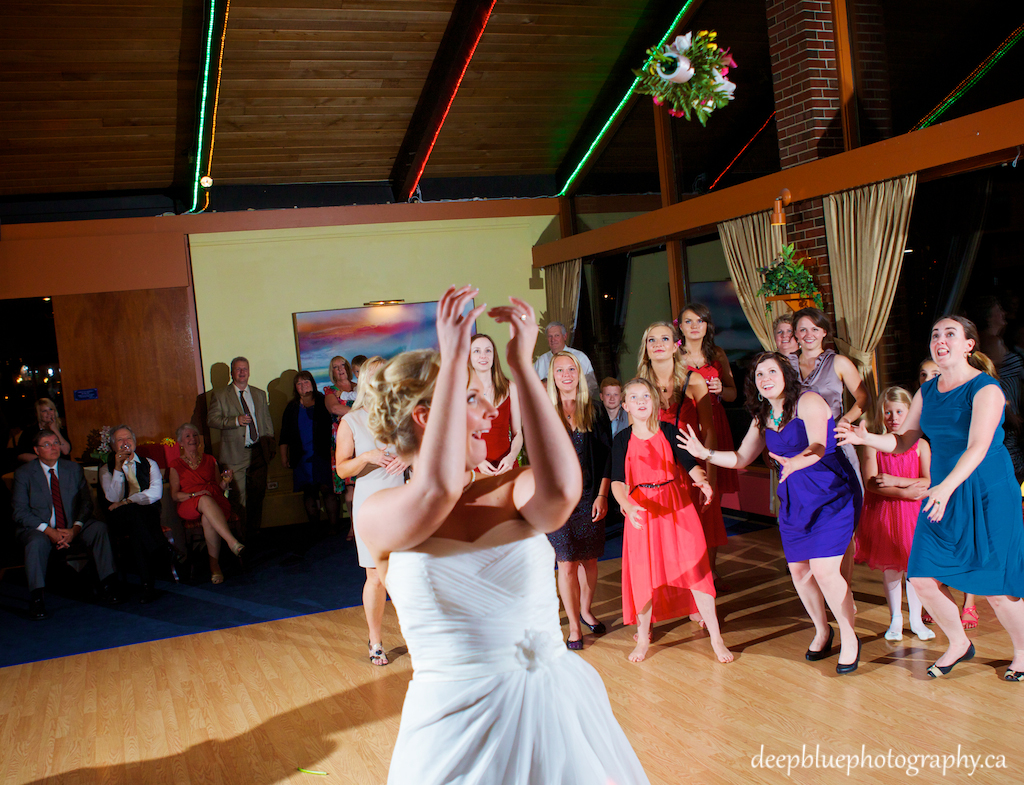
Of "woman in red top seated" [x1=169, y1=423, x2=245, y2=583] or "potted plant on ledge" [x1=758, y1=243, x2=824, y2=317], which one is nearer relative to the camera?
"potted plant on ledge" [x1=758, y1=243, x2=824, y2=317]

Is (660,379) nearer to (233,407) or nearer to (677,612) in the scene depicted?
(677,612)

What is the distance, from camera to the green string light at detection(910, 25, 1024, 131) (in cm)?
486

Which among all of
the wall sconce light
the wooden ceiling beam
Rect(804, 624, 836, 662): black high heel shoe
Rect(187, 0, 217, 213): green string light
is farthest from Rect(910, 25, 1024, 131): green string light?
Rect(187, 0, 217, 213): green string light

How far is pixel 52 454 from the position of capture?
6.13 meters

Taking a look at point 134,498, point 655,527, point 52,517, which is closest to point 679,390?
point 655,527

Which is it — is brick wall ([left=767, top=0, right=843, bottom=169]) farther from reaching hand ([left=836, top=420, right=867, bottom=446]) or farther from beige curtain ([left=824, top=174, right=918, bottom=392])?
reaching hand ([left=836, top=420, right=867, bottom=446])

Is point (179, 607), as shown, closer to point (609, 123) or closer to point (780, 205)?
point (780, 205)

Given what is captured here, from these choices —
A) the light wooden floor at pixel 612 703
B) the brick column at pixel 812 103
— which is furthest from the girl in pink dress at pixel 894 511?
the brick column at pixel 812 103

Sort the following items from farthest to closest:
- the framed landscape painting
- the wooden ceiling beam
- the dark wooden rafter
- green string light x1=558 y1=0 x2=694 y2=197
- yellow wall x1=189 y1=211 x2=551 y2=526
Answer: the framed landscape painting
yellow wall x1=189 y1=211 x2=551 y2=526
green string light x1=558 y1=0 x2=694 y2=197
the dark wooden rafter
the wooden ceiling beam

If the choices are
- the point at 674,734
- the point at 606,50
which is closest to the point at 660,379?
the point at 674,734

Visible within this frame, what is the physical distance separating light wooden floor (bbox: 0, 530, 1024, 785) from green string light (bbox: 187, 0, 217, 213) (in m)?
4.61

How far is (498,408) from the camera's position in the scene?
4562 mm

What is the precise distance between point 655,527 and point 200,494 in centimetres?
423

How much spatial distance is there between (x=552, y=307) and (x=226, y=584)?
4.92 m
